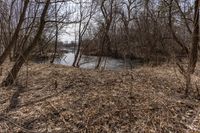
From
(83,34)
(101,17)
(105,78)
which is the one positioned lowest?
(105,78)

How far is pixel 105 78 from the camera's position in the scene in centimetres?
725

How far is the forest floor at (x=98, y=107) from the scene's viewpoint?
4.33 meters

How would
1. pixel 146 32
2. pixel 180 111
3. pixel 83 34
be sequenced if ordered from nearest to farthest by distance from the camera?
1. pixel 180 111
2. pixel 83 34
3. pixel 146 32

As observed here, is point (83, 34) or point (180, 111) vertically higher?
point (83, 34)

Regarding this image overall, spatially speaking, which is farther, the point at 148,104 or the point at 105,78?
the point at 105,78

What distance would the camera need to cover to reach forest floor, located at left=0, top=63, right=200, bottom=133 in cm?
433

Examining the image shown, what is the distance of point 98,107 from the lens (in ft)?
16.0

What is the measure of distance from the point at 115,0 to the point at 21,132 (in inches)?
522

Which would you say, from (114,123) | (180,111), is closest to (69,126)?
(114,123)

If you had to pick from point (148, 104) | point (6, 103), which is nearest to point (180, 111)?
point (148, 104)

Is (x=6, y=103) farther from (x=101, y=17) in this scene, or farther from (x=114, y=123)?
(x=101, y=17)

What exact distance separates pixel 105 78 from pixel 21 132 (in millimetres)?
3436

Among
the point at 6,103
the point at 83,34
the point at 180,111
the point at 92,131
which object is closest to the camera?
the point at 92,131

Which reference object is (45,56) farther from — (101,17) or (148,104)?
(148,104)
